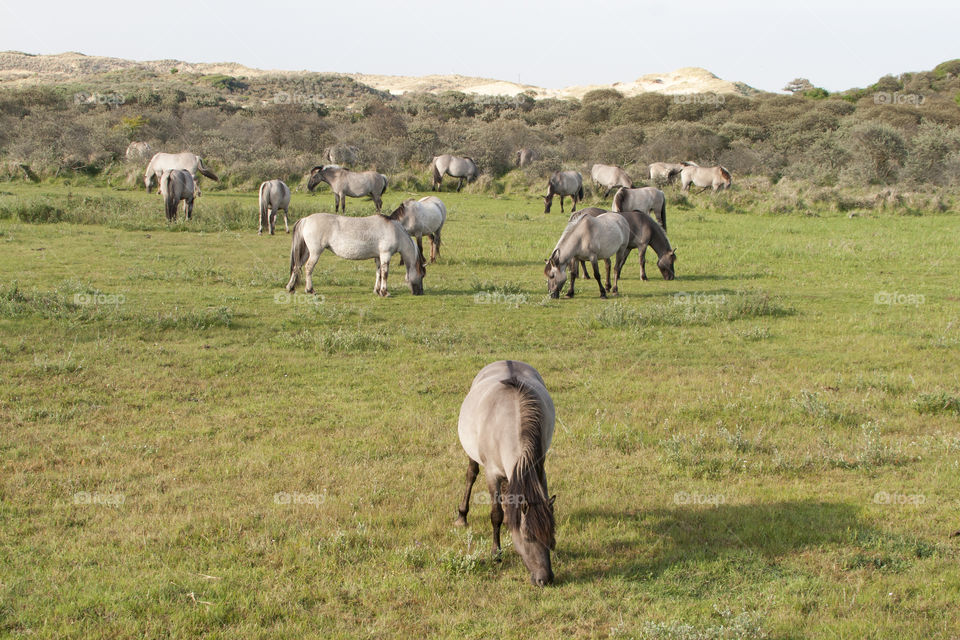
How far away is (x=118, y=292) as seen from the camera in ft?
44.5

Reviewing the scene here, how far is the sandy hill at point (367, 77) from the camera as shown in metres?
102

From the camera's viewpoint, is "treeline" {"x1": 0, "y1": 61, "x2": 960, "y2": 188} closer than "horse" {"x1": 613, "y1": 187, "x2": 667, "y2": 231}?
No

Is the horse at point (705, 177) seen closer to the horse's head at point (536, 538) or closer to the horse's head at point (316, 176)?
the horse's head at point (316, 176)

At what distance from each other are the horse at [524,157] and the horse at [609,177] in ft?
22.1

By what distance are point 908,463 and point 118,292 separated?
1265 cm

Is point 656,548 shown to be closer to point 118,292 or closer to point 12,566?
point 12,566

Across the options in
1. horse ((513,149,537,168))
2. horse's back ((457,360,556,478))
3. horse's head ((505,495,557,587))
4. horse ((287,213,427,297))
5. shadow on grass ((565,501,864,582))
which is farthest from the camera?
horse ((513,149,537,168))

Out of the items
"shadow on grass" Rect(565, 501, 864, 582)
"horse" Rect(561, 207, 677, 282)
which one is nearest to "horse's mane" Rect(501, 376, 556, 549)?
"shadow on grass" Rect(565, 501, 864, 582)

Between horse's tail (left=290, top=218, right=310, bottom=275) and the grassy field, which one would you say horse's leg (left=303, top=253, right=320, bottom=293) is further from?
the grassy field

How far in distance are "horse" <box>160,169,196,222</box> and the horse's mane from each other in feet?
65.0

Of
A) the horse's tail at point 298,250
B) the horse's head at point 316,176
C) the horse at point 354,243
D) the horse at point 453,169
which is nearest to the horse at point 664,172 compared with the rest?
the horse at point 453,169

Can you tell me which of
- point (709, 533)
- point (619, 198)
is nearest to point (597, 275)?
point (619, 198)

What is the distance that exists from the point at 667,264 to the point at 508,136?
28.7 m

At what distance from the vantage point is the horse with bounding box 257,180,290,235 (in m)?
21.5
